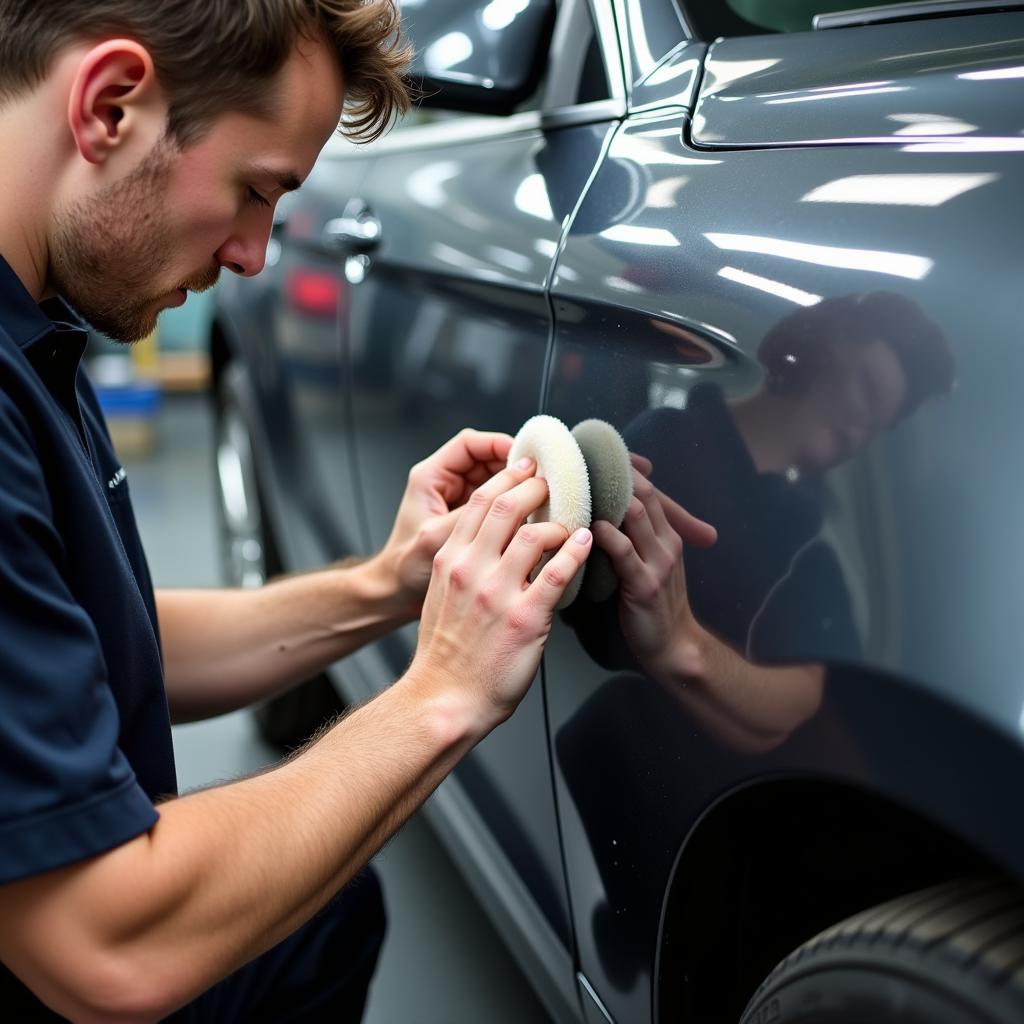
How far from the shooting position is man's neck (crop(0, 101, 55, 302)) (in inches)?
33.0

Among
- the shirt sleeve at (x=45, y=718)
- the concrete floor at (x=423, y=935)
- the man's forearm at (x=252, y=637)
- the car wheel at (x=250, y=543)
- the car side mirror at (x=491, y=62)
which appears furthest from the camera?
the car wheel at (x=250, y=543)

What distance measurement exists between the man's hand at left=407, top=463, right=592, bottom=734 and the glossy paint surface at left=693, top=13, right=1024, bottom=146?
309mm

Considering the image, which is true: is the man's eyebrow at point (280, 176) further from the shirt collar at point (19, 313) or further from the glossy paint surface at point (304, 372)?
the glossy paint surface at point (304, 372)

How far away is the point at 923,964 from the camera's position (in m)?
0.64

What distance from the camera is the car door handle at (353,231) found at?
59.8 inches

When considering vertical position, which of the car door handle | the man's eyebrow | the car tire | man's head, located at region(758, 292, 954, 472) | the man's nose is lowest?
the car tire

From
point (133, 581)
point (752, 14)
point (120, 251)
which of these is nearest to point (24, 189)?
point (120, 251)

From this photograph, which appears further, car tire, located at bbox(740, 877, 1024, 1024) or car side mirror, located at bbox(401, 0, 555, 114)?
car side mirror, located at bbox(401, 0, 555, 114)

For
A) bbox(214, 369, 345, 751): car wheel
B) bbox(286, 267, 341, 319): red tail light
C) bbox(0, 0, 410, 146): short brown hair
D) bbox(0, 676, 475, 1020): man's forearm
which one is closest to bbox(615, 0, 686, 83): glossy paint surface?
bbox(0, 0, 410, 146): short brown hair

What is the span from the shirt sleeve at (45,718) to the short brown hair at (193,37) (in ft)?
0.84

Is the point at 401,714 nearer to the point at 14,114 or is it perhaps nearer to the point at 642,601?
the point at 642,601

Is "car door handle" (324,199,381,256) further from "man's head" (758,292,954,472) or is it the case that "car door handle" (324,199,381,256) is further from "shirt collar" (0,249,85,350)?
"man's head" (758,292,954,472)

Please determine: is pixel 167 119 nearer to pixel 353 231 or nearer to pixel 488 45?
pixel 488 45

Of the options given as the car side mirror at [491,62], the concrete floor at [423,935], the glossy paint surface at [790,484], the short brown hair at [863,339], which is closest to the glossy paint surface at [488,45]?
the car side mirror at [491,62]
